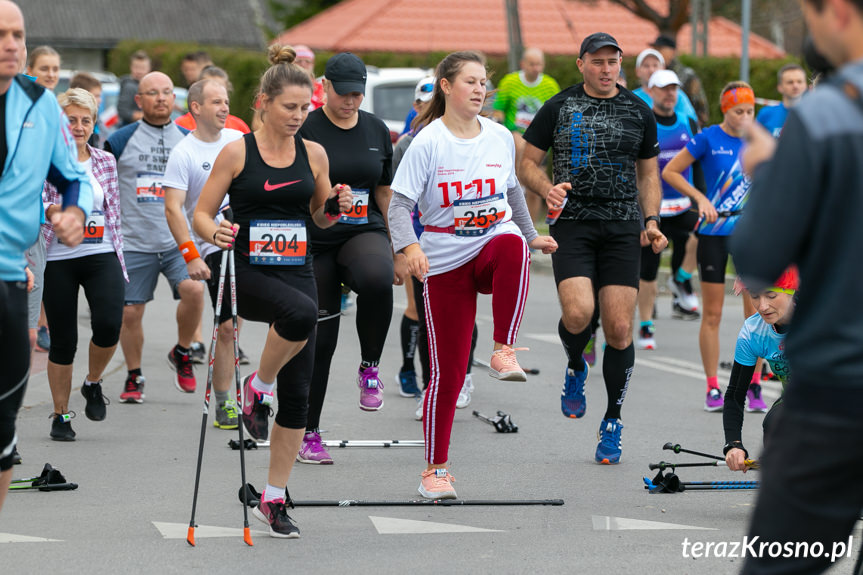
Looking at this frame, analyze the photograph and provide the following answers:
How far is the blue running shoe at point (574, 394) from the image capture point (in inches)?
301

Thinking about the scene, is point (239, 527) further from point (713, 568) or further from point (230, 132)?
point (230, 132)

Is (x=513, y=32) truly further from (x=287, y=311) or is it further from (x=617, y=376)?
(x=287, y=311)

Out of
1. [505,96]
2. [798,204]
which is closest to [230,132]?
[798,204]

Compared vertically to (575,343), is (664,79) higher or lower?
higher

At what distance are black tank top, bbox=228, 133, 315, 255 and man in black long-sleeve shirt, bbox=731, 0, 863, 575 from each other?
3.17 metres

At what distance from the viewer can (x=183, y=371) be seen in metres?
9.15

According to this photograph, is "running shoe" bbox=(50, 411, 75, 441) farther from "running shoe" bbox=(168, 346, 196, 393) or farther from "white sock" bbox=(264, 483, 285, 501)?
"white sock" bbox=(264, 483, 285, 501)

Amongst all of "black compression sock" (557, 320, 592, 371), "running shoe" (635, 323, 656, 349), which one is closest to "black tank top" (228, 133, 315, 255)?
"black compression sock" (557, 320, 592, 371)

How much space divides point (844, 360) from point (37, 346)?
28.3 feet

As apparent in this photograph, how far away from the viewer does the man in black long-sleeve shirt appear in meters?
2.91

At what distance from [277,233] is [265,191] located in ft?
0.66

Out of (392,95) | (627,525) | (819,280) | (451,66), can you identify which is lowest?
(627,525)

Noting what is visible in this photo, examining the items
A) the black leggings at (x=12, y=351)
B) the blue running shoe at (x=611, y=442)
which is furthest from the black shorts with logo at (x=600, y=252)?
the black leggings at (x=12, y=351)

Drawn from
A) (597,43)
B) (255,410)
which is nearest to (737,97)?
(597,43)
